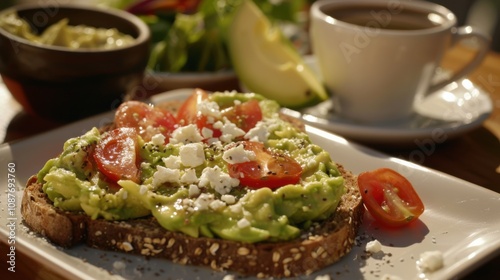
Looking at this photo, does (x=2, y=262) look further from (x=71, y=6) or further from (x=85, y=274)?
(x=71, y=6)

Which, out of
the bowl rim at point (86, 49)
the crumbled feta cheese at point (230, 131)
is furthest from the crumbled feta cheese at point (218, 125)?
the bowl rim at point (86, 49)

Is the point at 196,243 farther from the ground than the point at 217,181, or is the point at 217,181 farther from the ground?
the point at 217,181

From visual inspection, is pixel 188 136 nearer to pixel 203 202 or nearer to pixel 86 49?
pixel 203 202

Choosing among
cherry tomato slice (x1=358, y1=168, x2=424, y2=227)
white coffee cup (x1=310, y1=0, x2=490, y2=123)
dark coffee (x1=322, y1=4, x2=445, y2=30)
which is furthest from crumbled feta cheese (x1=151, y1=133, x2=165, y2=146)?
dark coffee (x1=322, y1=4, x2=445, y2=30)

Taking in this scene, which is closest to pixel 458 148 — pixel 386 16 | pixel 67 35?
pixel 386 16

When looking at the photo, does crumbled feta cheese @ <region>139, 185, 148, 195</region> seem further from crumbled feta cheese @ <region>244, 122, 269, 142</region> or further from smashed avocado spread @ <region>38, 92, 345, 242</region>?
crumbled feta cheese @ <region>244, 122, 269, 142</region>

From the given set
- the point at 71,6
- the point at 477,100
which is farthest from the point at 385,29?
the point at 71,6
